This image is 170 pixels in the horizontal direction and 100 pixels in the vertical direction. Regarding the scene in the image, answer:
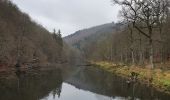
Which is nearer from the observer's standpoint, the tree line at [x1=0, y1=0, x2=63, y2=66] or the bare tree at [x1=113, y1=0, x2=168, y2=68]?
the bare tree at [x1=113, y1=0, x2=168, y2=68]

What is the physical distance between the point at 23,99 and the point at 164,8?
1170 inches

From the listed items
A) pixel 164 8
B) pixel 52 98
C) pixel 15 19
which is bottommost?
pixel 52 98

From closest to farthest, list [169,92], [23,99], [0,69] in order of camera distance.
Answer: [23,99] → [169,92] → [0,69]

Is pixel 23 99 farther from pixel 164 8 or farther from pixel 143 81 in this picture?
pixel 164 8

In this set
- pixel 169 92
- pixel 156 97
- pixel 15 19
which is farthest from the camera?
pixel 15 19

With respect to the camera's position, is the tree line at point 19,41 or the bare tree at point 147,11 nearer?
the bare tree at point 147,11

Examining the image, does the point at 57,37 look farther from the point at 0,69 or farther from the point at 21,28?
the point at 0,69

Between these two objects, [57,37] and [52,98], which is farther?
[57,37]

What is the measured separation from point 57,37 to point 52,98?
143 meters

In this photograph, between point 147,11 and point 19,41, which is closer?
point 147,11

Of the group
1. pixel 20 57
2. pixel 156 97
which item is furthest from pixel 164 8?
pixel 20 57

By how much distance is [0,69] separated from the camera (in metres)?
61.8

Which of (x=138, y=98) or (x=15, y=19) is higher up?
(x=15, y=19)

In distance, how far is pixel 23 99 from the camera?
1037 inches
